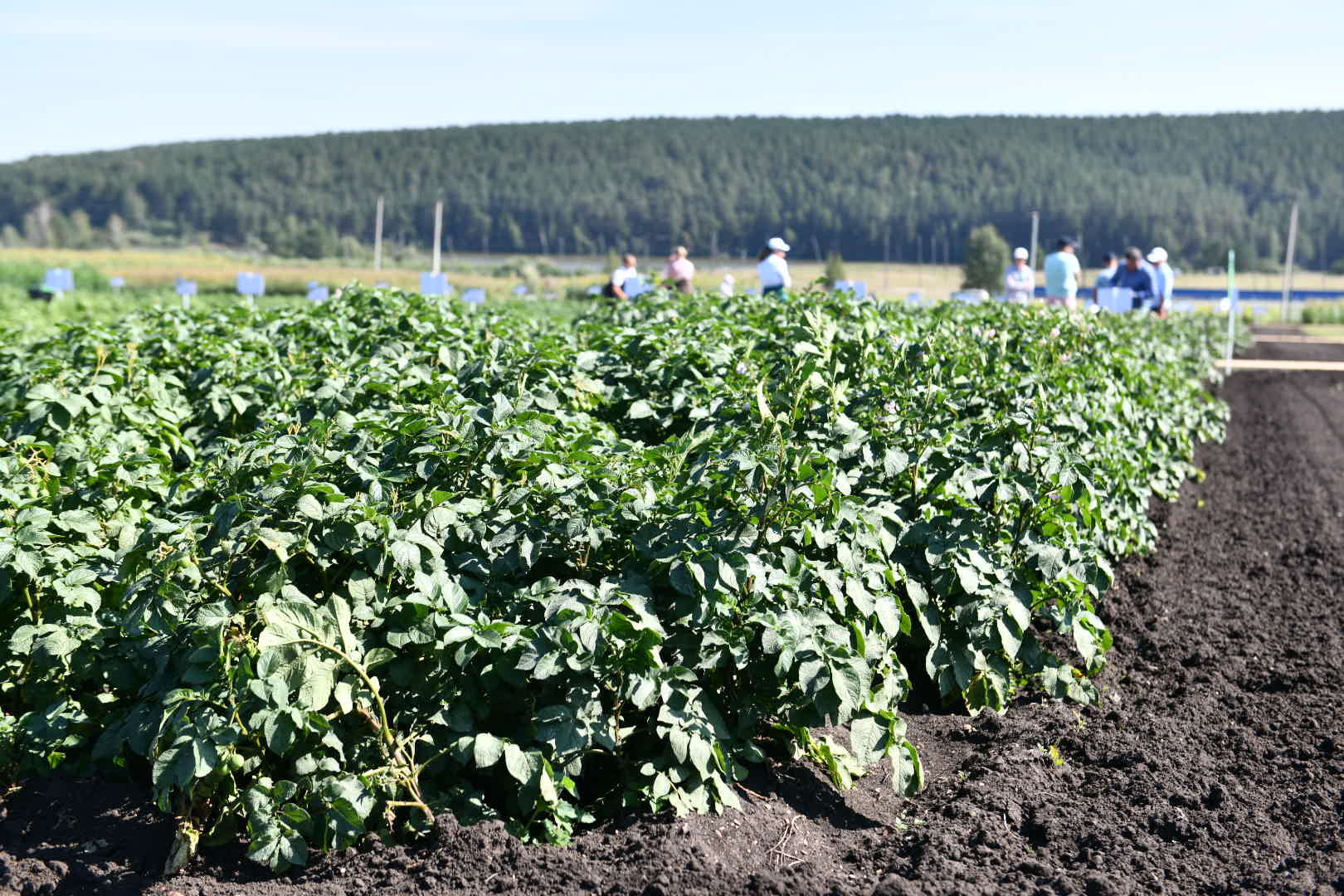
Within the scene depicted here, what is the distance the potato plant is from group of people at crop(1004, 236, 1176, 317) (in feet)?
29.3

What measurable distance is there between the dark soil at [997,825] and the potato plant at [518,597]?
0.32 feet

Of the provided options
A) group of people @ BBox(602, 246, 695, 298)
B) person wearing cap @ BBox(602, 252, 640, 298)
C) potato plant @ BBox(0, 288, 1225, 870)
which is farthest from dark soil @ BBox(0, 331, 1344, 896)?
group of people @ BBox(602, 246, 695, 298)

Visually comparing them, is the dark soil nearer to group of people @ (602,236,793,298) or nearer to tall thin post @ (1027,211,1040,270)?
group of people @ (602,236,793,298)

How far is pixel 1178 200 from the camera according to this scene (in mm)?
101812

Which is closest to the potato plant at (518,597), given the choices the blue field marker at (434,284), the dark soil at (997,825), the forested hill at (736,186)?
the dark soil at (997,825)

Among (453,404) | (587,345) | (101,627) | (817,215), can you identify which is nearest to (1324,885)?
(453,404)

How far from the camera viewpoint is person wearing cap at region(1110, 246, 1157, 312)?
13.0m

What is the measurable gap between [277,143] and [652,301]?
5221 inches

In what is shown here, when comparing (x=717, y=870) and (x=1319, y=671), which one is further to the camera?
(x=1319, y=671)

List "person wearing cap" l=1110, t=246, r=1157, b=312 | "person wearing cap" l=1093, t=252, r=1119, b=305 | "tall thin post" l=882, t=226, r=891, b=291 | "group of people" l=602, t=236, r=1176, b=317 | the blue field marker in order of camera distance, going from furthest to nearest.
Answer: "tall thin post" l=882, t=226, r=891, b=291, "person wearing cap" l=1093, t=252, r=1119, b=305, "person wearing cap" l=1110, t=246, r=1157, b=312, "group of people" l=602, t=236, r=1176, b=317, the blue field marker

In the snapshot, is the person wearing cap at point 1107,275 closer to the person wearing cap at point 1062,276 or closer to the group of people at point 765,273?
the person wearing cap at point 1062,276

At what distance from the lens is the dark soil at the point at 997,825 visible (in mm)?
2621

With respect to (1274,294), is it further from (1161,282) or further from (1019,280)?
(1019,280)

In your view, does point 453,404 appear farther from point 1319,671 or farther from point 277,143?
point 277,143
